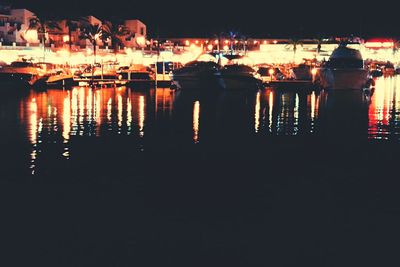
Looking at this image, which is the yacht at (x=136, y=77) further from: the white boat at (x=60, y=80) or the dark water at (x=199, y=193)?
the dark water at (x=199, y=193)

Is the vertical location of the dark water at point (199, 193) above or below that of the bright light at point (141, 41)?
below

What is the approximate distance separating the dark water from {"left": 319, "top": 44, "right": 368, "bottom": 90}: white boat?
21.2 metres

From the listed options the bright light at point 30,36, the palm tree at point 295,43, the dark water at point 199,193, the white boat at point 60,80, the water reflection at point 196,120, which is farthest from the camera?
the palm tree at point 295,43

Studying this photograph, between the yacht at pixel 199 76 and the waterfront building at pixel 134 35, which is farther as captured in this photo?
the waterfront building at pixel 134 35

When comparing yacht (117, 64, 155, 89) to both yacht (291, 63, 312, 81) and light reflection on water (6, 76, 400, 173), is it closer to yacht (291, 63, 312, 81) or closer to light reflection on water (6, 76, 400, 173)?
yacht (291, 63, 312, 81)

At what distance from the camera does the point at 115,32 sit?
91.9 metres

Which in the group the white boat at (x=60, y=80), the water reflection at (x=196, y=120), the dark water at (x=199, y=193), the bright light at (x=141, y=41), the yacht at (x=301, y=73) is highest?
the bright light at (x=141, y=41)

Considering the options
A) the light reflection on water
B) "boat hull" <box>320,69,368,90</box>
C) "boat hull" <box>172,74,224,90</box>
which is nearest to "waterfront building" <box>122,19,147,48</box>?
"boat hull" <box>172,74,224,90</box>

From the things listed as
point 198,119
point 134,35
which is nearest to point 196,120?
point 198,119

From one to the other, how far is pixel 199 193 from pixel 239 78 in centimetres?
3078

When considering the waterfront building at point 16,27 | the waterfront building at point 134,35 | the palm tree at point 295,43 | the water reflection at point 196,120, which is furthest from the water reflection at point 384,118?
the waterfront building at point 134,35

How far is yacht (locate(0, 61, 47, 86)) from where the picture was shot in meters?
43.3

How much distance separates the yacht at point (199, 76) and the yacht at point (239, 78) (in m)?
0.86

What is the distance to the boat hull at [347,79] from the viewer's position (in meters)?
41.1
